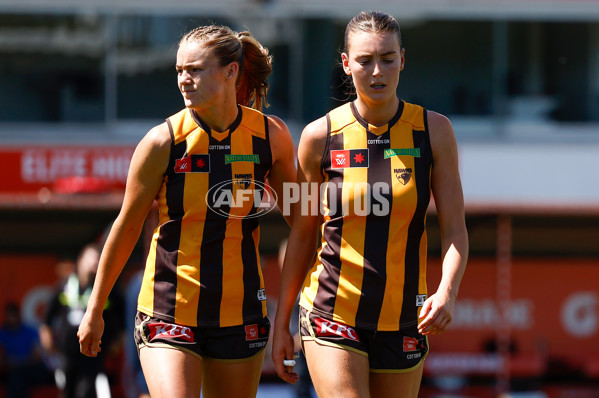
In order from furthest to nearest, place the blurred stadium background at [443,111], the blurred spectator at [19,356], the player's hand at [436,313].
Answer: the blurred stadium background at [443,111] < the blurred spectator at [19,356] < the player's hand at [436,313]

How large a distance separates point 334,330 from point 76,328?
4.92 m

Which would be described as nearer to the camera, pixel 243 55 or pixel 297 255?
pixel 297 255

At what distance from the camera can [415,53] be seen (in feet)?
47.8

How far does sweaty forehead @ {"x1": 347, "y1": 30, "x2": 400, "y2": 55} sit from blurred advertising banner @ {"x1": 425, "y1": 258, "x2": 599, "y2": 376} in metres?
8.93

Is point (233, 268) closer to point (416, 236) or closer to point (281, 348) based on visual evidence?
point (281, 348)

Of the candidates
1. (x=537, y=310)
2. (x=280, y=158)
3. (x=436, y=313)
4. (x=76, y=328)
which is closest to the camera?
(x=436, y=313)

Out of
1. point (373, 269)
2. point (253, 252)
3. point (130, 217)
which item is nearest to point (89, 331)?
point (130, 217)

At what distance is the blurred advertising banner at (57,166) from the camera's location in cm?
1284

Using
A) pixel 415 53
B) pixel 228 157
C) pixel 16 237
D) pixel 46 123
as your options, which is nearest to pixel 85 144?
pixel 46 123

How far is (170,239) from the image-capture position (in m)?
3.64

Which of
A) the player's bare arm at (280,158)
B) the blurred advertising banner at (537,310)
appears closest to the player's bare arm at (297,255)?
the player's bare arm at (280,158)

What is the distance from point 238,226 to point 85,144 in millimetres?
10020

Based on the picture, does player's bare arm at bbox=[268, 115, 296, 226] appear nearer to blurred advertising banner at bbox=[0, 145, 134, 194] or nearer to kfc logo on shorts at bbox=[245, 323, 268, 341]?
kfc logo on shorts at bbox=[245, 323, 268, 341]

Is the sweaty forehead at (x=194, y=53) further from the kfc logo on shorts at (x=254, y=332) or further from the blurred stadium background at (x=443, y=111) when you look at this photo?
the blurred stadium background at (x=443, y=111)
